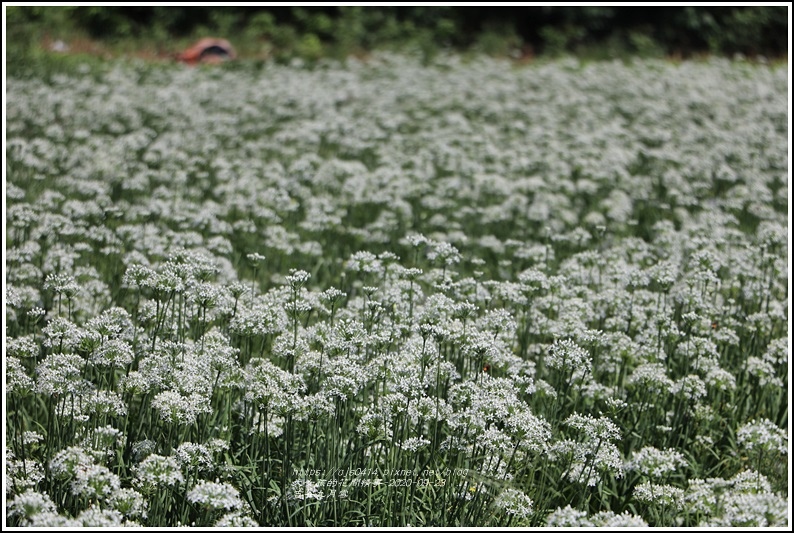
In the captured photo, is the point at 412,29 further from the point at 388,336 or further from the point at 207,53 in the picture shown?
the point at 388,336

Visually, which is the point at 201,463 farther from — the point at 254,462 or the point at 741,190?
the point at 741,190

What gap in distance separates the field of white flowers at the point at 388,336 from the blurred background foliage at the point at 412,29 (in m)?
→ 9.05

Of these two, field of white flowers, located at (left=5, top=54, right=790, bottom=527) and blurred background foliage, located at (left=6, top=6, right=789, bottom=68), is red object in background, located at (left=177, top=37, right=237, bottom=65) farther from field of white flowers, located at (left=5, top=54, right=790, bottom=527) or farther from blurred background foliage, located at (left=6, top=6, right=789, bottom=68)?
field of white flowers, located at (left=5, top=54, right=790, bottom=527)

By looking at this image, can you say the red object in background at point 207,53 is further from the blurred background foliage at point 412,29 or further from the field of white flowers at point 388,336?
the field of white flowers at point 388,336

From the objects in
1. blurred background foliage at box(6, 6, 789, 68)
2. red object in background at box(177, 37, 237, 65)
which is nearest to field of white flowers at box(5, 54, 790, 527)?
red object in background at box(177, 37, 237, 65)

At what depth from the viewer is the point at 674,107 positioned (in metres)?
14.2

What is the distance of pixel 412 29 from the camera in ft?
68.8

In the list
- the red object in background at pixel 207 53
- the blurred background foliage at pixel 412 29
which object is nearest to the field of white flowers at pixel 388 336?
the red object in background at pixel 207 53

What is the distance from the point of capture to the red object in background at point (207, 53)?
18.5m

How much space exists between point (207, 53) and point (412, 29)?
218 inches

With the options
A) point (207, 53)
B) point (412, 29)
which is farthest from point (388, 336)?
point (412, 29)

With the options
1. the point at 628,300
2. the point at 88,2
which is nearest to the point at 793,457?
the point at 628,300

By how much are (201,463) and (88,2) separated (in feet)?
62.4

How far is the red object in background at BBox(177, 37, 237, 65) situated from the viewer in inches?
727
